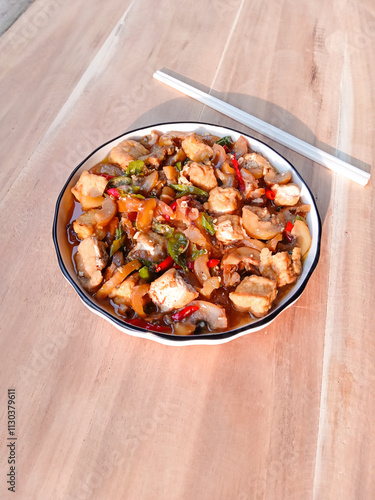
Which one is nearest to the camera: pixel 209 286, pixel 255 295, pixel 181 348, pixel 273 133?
pixel 255 295

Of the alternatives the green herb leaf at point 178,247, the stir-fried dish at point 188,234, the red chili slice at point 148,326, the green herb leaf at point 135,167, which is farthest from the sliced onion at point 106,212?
the red chili slice at point 148,326

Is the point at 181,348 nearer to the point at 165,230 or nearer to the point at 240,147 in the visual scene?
the point at 165,230

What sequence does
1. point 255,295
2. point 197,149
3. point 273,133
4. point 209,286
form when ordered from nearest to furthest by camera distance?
point 255,295, point 209,286, point 197,149, point 273,133

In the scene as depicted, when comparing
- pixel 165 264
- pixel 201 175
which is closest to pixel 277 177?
pixel 201 175

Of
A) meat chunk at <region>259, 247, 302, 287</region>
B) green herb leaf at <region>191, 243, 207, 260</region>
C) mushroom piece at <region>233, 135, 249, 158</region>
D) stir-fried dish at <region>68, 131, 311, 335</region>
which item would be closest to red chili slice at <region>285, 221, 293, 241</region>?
stir-fried dish at <region>68, 131, 311, 335</region>

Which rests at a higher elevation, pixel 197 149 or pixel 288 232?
pixel 197 149

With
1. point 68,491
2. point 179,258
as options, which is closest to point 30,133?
point 179,258
